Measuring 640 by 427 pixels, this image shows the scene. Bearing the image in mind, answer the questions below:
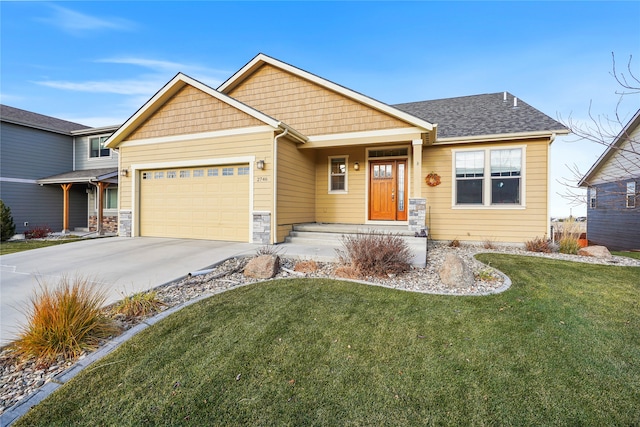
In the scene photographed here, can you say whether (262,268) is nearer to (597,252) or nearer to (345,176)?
(345,176)

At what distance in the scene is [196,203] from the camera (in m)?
9.04

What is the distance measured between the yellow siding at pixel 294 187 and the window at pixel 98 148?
1219 cm

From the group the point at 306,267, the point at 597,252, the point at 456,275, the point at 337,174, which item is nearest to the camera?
the point at 456,275

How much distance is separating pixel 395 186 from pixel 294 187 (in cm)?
345

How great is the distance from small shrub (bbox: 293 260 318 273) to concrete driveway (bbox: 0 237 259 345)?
155 cm

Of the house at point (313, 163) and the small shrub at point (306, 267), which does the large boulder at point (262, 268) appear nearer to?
the small shrub at point (306, 267)

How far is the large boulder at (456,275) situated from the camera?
15.6 feet

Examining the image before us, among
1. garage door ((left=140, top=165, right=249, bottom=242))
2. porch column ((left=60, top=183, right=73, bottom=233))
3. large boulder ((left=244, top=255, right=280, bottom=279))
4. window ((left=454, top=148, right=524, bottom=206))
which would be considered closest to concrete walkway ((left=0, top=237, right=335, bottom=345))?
garage door ((left=140, top=165, right=249, bottom=242))

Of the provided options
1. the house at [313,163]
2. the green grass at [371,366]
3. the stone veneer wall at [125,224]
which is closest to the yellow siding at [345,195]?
the house at [313,163]

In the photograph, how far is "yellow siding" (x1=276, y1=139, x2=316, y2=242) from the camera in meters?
8.30

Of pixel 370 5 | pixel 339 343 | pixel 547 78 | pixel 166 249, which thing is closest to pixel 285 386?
pixel 339 343

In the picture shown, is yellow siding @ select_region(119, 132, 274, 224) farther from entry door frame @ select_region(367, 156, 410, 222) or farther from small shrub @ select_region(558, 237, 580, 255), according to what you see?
small shrub @ select_region(558, 237, 580, 255)

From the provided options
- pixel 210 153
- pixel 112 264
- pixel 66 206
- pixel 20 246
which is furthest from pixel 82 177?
pixel 112 264

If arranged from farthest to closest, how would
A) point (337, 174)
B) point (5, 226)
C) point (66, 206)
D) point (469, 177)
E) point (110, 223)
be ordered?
point (110, 223) < point (66, 206) < point (5, 226) < point (337, 174) < point (469, 177)
